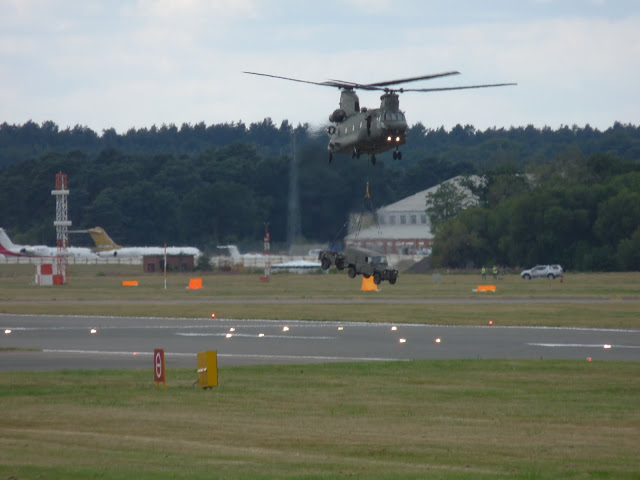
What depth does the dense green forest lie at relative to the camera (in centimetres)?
5628

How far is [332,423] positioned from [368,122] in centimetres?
1558

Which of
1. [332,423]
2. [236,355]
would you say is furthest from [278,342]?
[332,423]

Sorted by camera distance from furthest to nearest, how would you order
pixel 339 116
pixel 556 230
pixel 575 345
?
pixel 556 230, pixel 575 345, pixel 339 116

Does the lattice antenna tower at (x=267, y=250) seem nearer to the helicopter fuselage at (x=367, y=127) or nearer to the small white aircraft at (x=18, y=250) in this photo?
the small white aircraft at (x=18, y=250)

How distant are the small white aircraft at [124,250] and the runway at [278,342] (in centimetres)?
8915

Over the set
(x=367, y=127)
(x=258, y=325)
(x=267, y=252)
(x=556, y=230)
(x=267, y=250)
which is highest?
(x=367, y=127)

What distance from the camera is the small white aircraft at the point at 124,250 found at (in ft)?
483

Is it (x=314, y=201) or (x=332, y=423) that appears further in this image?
(x=314, y=201)

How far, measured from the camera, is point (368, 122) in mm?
35688

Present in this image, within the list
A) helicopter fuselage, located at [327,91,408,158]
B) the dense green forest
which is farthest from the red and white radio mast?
helicopter fuselage, located at [327,91,408,158]

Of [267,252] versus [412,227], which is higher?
[412,227]

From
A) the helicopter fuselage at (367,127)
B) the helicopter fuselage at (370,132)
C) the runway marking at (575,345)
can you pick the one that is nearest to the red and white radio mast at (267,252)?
the runway marking at (575,345)

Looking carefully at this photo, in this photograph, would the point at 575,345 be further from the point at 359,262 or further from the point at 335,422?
the point at 335,422

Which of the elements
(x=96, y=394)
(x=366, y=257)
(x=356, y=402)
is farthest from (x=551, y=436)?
(x=366, y=257)
